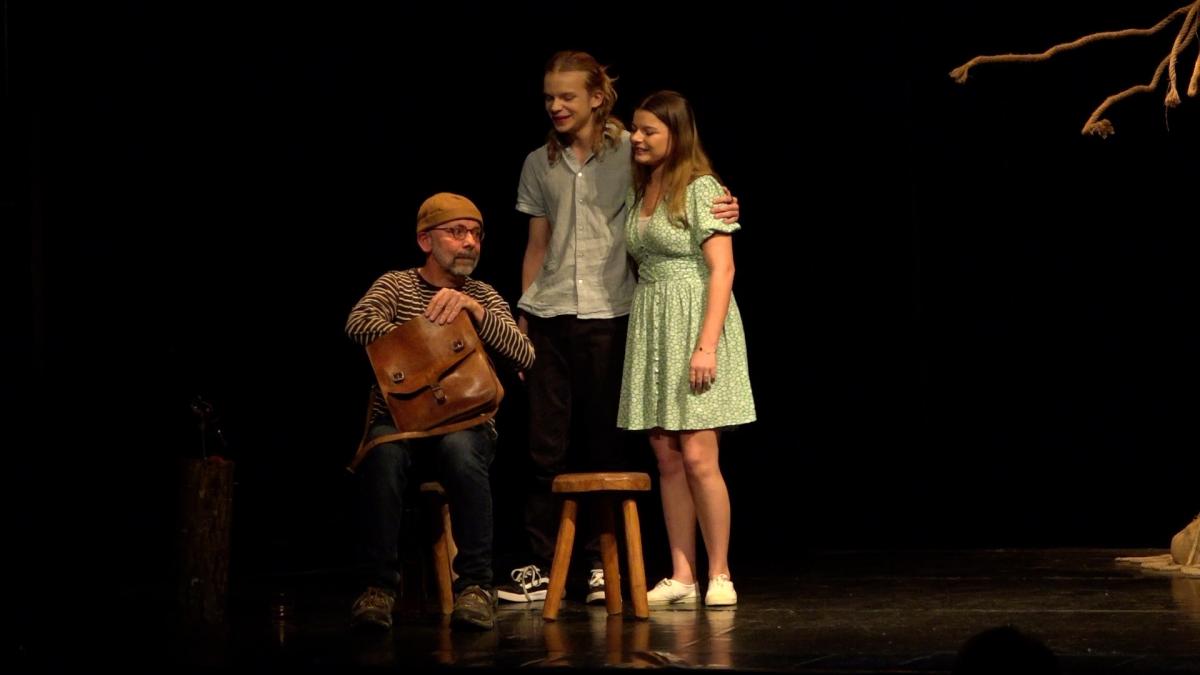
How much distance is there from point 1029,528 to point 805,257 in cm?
131

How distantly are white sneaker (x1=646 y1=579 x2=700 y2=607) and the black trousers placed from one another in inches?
9.6

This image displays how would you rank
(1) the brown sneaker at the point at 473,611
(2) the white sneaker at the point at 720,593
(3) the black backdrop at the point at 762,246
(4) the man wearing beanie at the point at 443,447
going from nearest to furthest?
(1) the brown sneaker at the point at 473,611 < (4) the man wearing beanie at the point at 443,447 < (2) the white sneaker at the point at 720,593 < (3) the black backdrop at the point at 762,246

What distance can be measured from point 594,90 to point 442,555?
53.7 inches

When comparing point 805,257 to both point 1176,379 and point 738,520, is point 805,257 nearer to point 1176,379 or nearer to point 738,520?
point 738,520

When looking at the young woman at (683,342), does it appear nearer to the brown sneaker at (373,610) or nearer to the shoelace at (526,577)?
the shoelace at (526,577)

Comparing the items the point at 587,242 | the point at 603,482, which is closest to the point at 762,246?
the point at 587,242

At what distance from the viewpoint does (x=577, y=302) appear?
477 centimetres

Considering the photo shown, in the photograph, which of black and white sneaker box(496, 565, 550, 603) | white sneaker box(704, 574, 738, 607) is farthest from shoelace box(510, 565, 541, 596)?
white sneaker box(704, 574, 738, 607)

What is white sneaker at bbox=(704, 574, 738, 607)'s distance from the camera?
14.5ft

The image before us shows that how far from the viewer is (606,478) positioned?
168 inches

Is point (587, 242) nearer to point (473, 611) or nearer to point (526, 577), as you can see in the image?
point (526, 577)

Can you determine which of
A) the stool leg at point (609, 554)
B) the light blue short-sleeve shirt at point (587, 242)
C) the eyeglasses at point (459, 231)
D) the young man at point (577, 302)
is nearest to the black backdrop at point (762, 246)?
the young man at point (577, 302)

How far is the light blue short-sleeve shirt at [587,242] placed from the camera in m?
4.78

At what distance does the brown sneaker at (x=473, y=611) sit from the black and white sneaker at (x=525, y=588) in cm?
64
